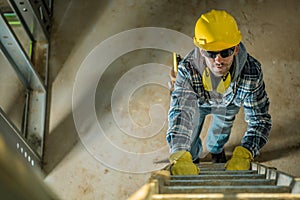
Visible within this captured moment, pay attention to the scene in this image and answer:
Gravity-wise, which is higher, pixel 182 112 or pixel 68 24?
pixel 182 112

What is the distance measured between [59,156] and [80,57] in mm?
734

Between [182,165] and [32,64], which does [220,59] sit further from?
[32,64]

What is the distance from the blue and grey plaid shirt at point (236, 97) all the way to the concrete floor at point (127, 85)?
3.06ft

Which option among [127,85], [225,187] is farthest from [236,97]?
[127,85]

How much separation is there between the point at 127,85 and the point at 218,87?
124 centimetres

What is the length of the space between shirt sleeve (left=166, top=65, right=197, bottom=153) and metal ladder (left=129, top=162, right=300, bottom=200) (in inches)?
13.0

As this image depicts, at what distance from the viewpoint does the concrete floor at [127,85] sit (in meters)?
2.89

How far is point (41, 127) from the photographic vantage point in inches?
119

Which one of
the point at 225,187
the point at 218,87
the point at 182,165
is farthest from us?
the point at 218,87

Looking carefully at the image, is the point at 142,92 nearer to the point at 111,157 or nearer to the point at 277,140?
the point at 111,157

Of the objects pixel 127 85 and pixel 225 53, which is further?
pixel 127 85

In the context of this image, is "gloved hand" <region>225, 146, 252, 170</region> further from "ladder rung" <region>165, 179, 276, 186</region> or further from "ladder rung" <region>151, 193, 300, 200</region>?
"ladder rung" <region>151, 193, 300, 200</region>

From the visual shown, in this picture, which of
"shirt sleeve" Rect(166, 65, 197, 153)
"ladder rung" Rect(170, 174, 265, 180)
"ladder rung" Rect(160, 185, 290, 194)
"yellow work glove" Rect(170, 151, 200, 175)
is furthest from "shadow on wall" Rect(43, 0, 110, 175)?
"ladder rung" Rect(160, 185, 290, 194)

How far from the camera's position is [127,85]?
307 centimetres
